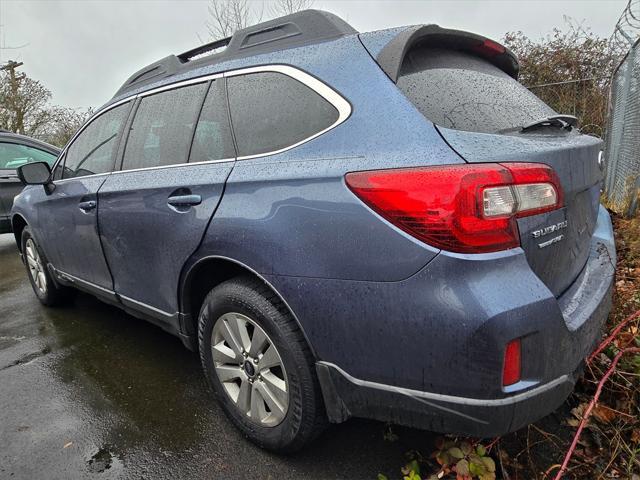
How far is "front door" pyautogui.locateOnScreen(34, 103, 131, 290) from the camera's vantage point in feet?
9.22

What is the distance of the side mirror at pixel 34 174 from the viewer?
3279mm

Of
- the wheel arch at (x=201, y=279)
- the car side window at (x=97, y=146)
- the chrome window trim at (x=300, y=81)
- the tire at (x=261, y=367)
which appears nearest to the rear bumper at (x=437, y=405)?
the tire at (x=261, y=367)

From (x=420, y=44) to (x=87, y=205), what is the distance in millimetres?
2316

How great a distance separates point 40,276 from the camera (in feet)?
13.0

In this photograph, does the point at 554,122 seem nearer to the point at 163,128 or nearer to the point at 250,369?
the point at 250,369

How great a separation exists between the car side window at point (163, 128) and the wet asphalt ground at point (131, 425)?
132 cm

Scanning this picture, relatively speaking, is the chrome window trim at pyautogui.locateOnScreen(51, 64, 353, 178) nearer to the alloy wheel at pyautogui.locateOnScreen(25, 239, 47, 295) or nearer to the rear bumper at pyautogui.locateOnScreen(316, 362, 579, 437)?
the rear bumper at pyautogui.locateOnScreen(316, 362, 579, 437)

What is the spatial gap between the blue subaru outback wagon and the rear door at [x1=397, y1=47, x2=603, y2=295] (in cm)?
1

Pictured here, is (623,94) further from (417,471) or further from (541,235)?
(417,471)

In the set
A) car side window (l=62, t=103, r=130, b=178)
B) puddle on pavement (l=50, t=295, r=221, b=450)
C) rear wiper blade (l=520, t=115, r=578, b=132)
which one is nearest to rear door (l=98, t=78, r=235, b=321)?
car side window (l=62, t=103, r=130, b=178)

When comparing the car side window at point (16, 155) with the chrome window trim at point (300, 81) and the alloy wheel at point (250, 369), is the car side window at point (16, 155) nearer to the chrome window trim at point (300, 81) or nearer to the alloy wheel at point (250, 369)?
the chrome window trim at point (300, 81)

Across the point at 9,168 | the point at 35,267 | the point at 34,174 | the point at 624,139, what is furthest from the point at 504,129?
the point at 9,168

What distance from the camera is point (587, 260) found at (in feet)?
6.32

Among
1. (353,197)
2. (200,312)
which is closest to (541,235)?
(353,197)
